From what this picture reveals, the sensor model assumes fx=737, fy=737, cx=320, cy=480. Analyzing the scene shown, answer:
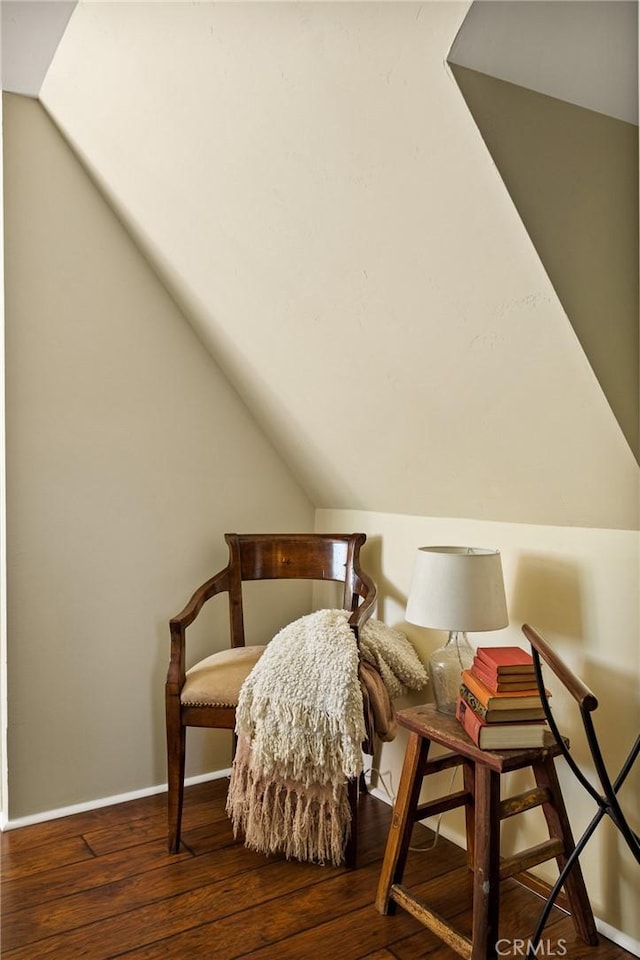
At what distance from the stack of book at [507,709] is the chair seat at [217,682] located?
762 millimetres

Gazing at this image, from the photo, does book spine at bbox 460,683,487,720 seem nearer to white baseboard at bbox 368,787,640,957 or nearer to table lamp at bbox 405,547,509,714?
table lamp at bbox 405,547,509,714

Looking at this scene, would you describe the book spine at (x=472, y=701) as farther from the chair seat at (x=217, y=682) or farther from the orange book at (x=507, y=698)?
the chair seat at (x=217, y=682)

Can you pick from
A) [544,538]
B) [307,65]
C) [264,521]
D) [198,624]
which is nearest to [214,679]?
[198,624]

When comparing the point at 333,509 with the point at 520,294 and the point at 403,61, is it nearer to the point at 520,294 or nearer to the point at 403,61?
the point at 520,294

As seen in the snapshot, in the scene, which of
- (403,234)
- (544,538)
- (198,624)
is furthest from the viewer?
(198,624)

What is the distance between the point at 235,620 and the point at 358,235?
151cm

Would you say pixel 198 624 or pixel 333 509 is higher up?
pixel 333 509

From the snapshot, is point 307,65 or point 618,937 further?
point 618,937

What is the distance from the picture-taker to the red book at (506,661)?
1706mm

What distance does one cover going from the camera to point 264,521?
2.89 metres

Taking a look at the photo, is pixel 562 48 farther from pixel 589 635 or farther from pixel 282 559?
pixel 282 559

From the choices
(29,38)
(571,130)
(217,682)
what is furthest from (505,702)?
(29,38)

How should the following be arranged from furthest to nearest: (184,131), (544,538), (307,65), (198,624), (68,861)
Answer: (198,624)
(68,861)
(544,538)
(184,131)
(307,65)

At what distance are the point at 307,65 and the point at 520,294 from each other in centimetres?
61
